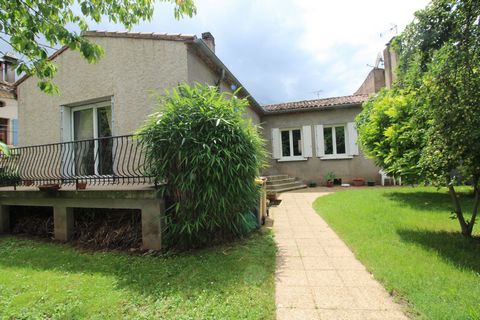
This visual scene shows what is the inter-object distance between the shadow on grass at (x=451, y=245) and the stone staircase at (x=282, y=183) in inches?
233

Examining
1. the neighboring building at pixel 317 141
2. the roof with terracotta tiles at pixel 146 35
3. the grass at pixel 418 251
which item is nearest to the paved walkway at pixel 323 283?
the grass at pixel 418 251

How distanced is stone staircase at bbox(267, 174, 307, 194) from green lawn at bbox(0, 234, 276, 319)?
6028 mm

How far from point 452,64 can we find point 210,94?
3.38 m

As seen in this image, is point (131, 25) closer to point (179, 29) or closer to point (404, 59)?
point (179, 29)

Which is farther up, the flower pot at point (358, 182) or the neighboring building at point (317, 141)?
the neighboring building at point (317, 141)

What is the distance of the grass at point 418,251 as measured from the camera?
89.0 inches

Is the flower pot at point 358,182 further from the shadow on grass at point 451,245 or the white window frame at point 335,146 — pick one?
the shadow on grass at point 451,245

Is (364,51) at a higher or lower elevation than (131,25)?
higher

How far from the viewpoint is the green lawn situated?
240 centimetres

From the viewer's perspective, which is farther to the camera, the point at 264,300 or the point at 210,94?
the point at 210,94

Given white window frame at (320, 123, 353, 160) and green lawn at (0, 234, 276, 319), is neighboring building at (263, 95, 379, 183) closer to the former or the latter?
white window frame at (320, 123, 353, 160)

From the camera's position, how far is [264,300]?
8.04ft

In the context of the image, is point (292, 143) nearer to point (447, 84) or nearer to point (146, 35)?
point (146, 35)

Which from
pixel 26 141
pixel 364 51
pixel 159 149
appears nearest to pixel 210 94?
pixel 159 149
